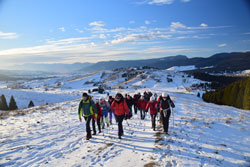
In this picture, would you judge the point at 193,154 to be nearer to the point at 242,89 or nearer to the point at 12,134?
the point at 12,134

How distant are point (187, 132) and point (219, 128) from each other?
291 cm

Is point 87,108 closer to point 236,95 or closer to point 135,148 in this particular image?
point 135,148

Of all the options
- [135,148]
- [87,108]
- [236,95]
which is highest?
[87,108]

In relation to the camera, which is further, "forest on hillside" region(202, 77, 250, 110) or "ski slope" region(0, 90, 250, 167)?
"forest on hillside" region(202, 77, 250, 110)

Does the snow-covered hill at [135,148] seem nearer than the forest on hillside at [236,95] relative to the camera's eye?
Yes

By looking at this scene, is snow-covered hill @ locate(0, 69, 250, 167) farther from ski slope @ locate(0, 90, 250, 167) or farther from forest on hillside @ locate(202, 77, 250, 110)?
forest on hillside @ locate(202, 77, 250, 110)

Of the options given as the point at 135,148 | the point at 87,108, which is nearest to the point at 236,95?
the point at 135,148

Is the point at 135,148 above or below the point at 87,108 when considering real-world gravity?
below

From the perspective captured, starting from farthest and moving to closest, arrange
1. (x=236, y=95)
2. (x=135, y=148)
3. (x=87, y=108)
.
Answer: (x=236, y=95) < (x=87, y=108) < (x=135, y=148)

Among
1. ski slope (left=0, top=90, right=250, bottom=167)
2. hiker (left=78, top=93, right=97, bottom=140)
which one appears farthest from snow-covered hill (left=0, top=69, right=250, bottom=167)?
hiker (left=78, top=93, right=97, bottom=140)

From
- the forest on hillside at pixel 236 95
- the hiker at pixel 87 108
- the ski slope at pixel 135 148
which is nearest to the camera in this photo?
the ski slope at pixel 135 148

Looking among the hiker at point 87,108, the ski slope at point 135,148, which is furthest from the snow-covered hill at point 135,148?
the hiker at point 87,108

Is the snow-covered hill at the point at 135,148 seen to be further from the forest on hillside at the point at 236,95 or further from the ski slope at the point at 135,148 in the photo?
the forest on hillside at the point at 236,95

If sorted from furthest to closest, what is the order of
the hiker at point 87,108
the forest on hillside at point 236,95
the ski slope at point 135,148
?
the forest on hillside at point 236,95 < the hiker at point 87,108 < the ski slope at point 135,148
